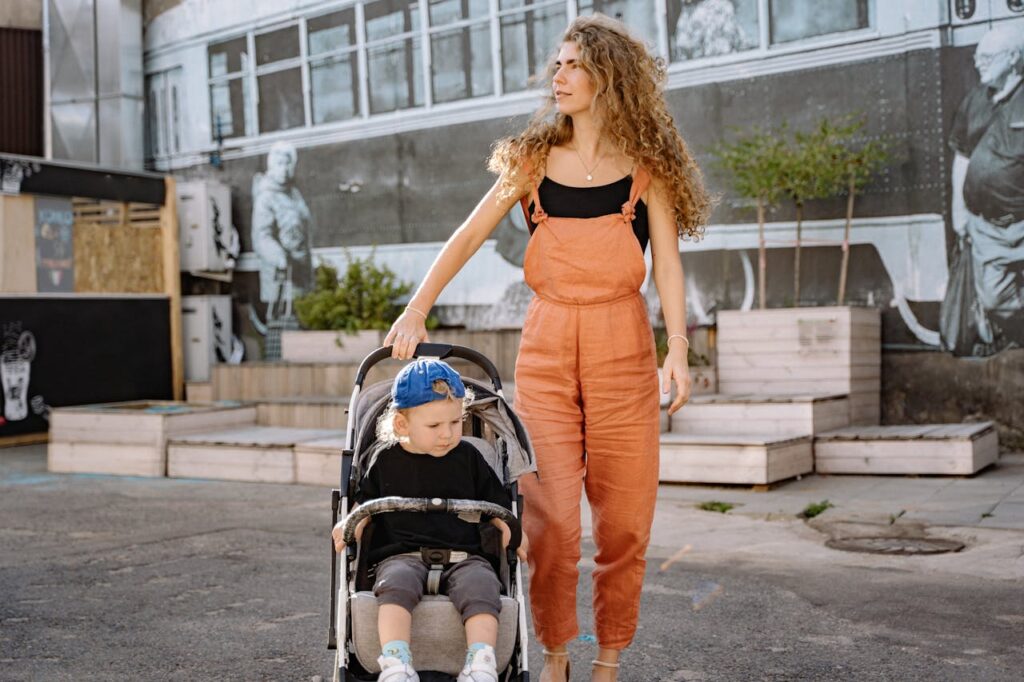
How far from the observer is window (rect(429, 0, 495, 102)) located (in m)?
11.2

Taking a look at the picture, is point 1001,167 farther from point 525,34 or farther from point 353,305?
point 353,305

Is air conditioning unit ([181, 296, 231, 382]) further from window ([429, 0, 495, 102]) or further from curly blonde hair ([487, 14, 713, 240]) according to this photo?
curly blonde hair ([487, 14, 713, 240])

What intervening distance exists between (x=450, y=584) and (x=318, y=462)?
18.1 feet

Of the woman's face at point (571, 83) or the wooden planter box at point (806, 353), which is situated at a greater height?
the woman's face at point (571, 83)

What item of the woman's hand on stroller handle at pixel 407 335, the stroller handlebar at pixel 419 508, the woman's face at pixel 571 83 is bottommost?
the stroller handlebar at pixel 419 508

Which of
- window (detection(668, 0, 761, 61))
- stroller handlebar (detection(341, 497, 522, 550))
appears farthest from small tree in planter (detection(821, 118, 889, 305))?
stroller handlebar (detection(341, 497, 522, 550))

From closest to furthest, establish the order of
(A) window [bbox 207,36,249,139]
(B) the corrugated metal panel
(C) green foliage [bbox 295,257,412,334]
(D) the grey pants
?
(D) the grey pants → (C) green foliage [bbox 295,257,412,334] → (A) window [bbox 207,36,249,139] → (B) the corrugated metal panel

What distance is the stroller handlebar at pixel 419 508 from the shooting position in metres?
2.98

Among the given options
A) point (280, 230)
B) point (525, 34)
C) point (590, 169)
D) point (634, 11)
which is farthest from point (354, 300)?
point (590, 169)

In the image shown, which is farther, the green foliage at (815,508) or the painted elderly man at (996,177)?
the painted elderly man at (996,177)

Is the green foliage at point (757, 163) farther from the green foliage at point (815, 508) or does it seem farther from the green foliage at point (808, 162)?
the green foliage at point (815, 508)

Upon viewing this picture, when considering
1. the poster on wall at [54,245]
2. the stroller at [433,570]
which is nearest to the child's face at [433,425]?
the stroller at [433,570]

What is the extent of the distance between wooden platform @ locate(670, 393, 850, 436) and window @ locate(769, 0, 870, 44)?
310 cm

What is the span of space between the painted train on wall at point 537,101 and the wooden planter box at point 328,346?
3.23 ft
